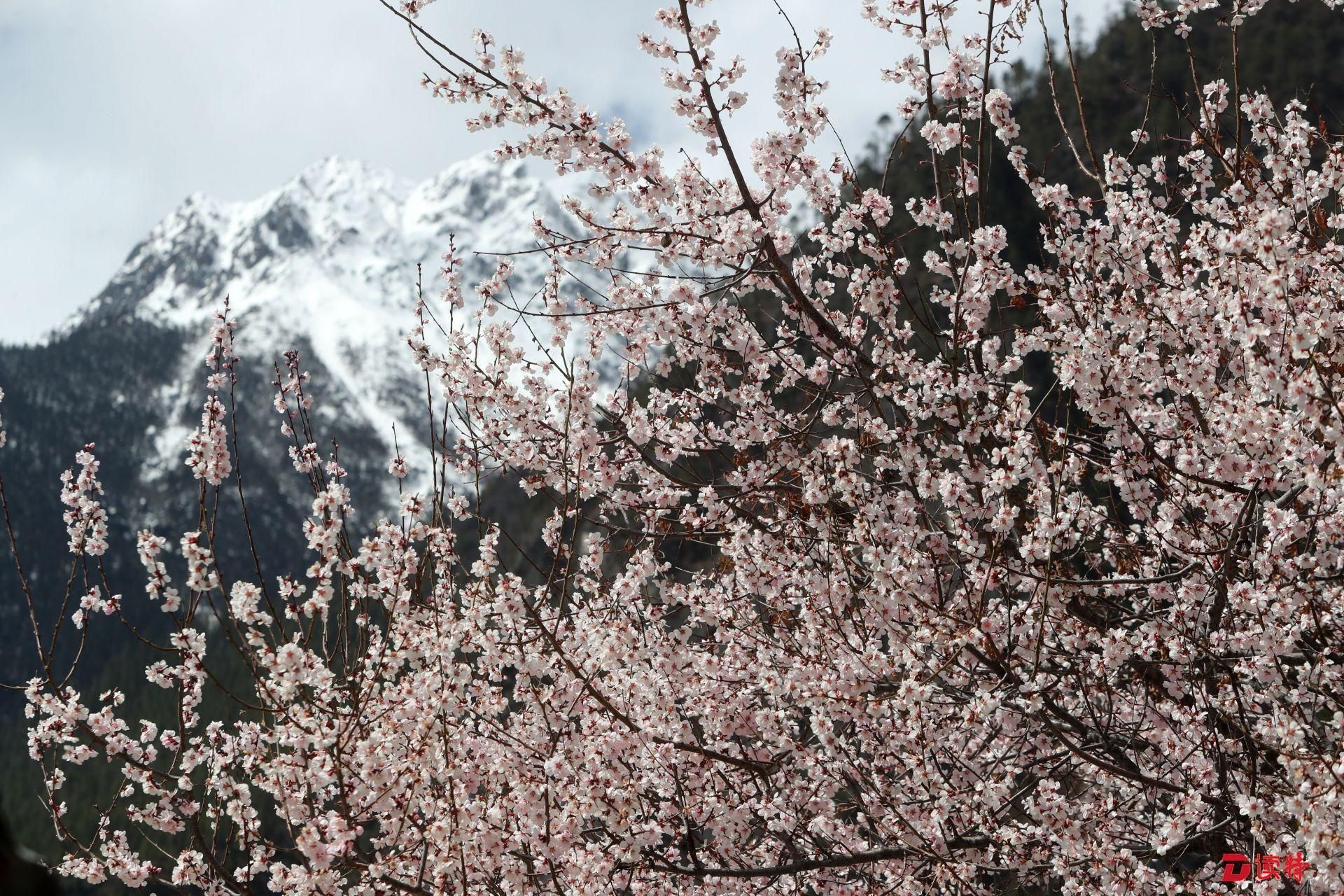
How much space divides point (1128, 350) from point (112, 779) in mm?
67664

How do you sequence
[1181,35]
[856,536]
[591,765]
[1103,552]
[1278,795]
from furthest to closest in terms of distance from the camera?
1. [1103,552]
2. [1181,35]
3. [591,765]
4. [856,536]
5. [1278,795]

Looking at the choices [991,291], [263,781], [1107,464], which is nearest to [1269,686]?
[1107,464]

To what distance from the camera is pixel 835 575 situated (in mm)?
5074

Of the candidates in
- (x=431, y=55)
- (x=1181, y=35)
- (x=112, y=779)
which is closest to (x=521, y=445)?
(x=431, y=55)

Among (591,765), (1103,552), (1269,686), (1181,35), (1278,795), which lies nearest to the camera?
(1278,795)

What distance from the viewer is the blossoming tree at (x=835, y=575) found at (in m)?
4.04

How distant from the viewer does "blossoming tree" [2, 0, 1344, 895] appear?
4035mm

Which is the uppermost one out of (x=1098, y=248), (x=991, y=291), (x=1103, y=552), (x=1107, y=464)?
(x=1098, y=248)

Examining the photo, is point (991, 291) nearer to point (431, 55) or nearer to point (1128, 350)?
point (1128, 350)

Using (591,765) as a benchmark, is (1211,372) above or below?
above

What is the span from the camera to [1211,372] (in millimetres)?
4641

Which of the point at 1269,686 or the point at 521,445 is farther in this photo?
the point at 521,445

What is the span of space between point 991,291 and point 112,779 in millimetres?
66939

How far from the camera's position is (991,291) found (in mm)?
5152
